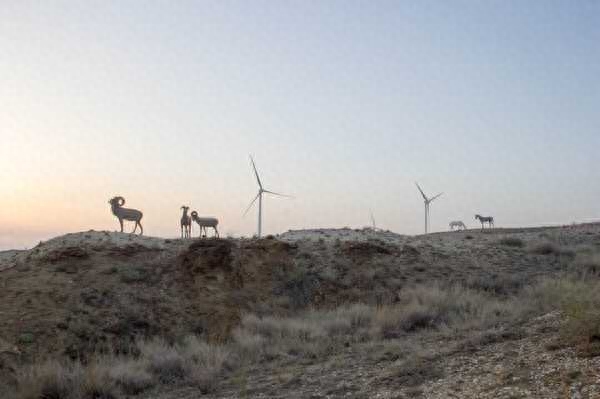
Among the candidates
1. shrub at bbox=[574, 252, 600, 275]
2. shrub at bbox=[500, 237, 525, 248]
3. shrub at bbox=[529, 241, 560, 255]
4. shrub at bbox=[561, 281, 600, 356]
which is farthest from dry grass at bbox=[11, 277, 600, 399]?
shrub at bbox=[500, 237, 525, 248]

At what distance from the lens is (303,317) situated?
19953mm

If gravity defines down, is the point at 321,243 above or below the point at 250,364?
above

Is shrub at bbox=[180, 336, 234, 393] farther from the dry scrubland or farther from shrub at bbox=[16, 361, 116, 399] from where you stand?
shrub at bbox=[16, 361, 116, 399]

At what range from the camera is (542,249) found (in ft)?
96.0

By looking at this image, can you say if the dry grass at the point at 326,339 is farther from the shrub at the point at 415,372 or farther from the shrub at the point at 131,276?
the shrub at the point at 131,276

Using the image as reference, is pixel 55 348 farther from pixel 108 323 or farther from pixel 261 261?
pixel 261 261

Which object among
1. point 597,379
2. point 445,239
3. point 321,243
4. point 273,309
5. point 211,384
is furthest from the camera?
point 445,239

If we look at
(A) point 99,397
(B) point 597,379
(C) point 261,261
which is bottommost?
(A) point 99,397

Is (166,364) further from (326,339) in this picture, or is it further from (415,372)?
(415,372)

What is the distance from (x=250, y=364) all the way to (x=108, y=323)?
6.83 meters

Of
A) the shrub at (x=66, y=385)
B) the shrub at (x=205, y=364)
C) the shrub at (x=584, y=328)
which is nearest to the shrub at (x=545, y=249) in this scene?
the shrub at (x=205, y=364)

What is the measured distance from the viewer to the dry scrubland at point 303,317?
10383mm

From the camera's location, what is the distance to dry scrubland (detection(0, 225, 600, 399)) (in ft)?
34.1

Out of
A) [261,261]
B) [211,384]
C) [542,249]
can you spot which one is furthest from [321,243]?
[211,384]
